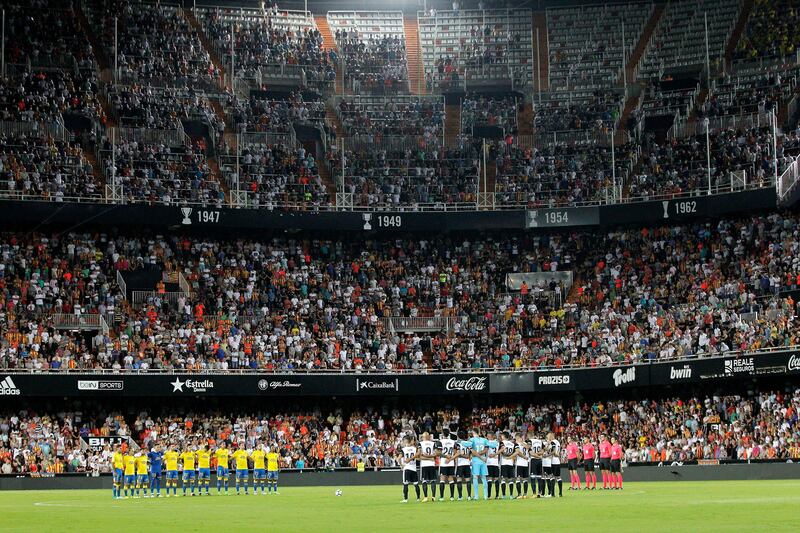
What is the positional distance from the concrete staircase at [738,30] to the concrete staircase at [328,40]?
24.1 meters

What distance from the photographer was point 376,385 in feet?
209

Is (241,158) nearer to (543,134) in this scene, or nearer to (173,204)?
(173,204)

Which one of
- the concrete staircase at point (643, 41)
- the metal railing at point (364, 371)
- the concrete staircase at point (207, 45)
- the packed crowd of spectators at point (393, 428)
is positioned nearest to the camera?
the packed crowd of spectators at point (393, 428)

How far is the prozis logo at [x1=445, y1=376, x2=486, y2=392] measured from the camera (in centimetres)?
6378

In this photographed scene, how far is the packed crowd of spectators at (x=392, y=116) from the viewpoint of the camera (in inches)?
3000

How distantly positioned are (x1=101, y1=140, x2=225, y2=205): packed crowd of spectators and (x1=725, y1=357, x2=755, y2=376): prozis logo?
28.9 metres

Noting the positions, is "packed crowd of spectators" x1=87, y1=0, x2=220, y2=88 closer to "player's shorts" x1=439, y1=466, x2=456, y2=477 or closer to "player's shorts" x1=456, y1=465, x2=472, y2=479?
"player's shorts" x1=456, y1=465, x2=472, y2=479

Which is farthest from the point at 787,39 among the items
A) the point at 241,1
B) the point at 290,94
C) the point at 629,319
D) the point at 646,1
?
the point at 241,1

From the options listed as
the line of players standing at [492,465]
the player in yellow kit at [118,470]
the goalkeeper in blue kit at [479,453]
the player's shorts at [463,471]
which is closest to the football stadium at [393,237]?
the player in yellow kit at [118,470]

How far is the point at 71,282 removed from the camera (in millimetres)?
64312

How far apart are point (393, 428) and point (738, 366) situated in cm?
1821

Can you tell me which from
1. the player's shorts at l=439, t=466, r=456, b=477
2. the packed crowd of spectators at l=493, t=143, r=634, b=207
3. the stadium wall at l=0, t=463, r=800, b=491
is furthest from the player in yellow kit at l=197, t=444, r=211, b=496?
the packed crowd of spectators at l=493, t=143, r=634, b=207

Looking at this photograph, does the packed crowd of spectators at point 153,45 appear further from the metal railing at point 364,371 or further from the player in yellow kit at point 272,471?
the player in yellow kit at point 272,471

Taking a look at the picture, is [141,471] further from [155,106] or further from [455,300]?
[155,106]
